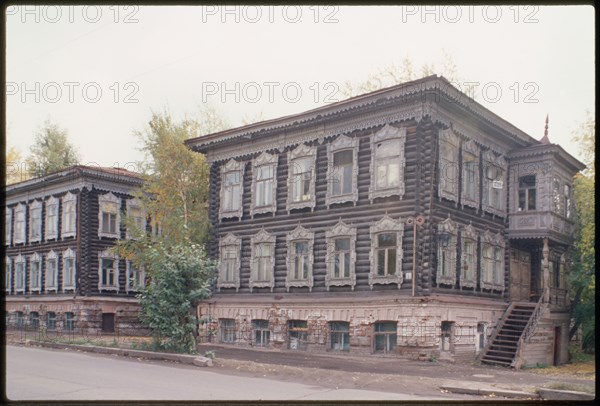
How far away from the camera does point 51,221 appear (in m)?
45.2

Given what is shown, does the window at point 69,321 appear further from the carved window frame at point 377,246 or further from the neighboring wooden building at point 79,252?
the carved window frame at point 377,246

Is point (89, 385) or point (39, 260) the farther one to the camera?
point (39, 260)

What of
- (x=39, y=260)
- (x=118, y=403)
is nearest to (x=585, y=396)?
(x=118, y=403)

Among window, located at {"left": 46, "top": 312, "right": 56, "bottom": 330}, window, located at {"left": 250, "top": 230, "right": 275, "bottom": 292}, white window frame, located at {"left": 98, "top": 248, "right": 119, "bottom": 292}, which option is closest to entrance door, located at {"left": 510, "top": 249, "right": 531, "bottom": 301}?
window, located at {"left": 250, "top": 230, "right": 275, "bottom": 292}

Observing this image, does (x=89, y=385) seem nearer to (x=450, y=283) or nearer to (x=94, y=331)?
(x=450, y=283)

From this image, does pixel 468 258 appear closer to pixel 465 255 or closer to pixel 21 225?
pixel 465 255

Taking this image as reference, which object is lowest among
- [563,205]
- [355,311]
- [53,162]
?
[355,311]

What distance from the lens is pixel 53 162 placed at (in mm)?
61625

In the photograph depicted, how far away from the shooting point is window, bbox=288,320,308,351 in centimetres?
2848

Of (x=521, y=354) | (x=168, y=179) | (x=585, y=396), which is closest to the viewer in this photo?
(x=585, y=396)

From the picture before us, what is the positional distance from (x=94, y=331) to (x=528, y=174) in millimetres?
26317

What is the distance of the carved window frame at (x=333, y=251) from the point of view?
27.1 metres

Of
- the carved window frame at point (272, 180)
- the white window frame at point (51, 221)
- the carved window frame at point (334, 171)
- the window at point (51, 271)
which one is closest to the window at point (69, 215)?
the white window frame at point (51, 221)

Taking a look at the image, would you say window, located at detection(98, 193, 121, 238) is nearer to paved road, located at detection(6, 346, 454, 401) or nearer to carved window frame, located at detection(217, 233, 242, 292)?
carved window frame, located at detection(217, 233, 242, 292)
